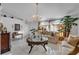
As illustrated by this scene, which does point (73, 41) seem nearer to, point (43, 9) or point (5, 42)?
point (43, 9)

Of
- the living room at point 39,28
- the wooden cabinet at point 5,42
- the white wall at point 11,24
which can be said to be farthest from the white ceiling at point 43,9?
the wooden cabinet at point 5,42

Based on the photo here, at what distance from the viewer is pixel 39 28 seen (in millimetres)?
2254

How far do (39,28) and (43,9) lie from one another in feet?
1.22

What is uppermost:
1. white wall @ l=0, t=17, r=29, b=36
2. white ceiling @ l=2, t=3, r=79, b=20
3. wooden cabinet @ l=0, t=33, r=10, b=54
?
white ceiling @ l=2, t=3, r=79, b=20

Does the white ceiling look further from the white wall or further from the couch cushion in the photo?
the couch cushion

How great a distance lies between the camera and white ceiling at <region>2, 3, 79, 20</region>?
221 cm

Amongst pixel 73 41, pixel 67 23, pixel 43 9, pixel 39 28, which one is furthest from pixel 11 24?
pixel 73 41

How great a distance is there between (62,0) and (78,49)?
998mm

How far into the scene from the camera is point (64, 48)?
2.24 metres

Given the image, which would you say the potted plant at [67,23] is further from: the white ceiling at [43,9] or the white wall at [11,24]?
the white wall at [11,24]

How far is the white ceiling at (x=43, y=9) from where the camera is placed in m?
2.21

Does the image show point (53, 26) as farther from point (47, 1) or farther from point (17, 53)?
point (17, 53)

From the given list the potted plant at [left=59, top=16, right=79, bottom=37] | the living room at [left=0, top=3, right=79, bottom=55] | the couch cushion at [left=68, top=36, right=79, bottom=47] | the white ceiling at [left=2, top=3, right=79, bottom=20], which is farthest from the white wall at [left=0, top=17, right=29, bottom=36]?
the couch cushion at [left=68, top=36, right=79, bottom=47]

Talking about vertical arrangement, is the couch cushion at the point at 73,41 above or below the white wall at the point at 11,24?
below
